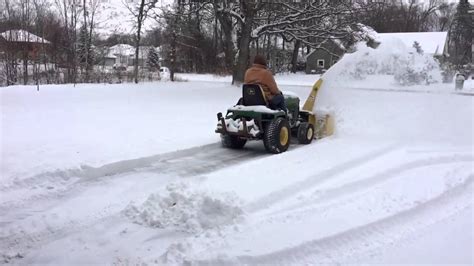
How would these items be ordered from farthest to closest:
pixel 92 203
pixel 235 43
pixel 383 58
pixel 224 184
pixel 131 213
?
pixel 235 43 → pixel 383 58 → pixel 224 184 → pixel 92 203 → pixel 131 213

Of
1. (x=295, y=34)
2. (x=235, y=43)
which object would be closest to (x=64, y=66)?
(x=235, y=43)

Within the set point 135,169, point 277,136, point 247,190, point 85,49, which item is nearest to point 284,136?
point 277,136

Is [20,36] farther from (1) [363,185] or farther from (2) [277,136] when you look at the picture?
(1) [363,185]

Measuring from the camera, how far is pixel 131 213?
520 cm

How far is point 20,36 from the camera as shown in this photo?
22.7 metres

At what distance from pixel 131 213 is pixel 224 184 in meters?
1.33

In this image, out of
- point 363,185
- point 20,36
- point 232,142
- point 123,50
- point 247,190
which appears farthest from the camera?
point 123,50

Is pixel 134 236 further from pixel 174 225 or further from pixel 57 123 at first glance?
pixel 57 123

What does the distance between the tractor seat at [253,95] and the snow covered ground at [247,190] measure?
36.0 inches

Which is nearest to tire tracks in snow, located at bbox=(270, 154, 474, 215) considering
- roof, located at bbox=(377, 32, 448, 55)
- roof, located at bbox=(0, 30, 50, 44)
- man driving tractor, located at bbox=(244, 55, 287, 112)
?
man driving tractor, located at bbox=(244, 55, 287, 112)

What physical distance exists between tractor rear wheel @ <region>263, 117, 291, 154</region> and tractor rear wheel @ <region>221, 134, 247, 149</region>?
0.84 m

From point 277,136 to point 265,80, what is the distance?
39.3 inches

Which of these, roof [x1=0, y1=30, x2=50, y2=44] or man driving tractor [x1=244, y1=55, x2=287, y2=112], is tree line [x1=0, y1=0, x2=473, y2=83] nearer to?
roof [x1=0, y1=30, x2=50, y2=44]

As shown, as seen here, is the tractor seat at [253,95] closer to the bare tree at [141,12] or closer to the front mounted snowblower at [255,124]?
the front mounted snowblower at [255,124]
